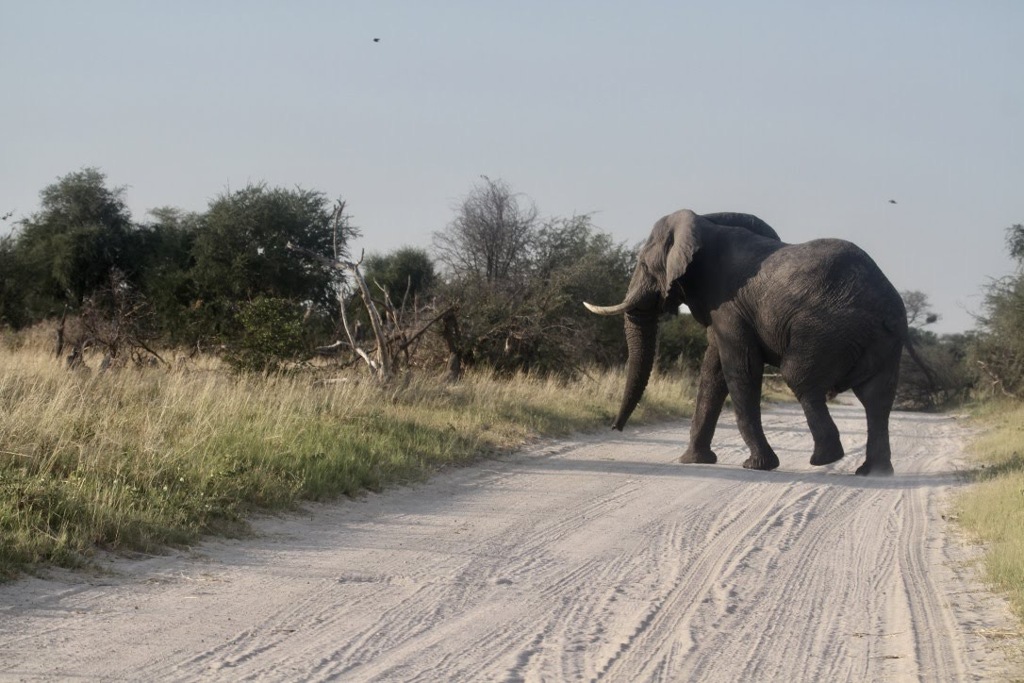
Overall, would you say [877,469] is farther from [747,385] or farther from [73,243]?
[73,243]

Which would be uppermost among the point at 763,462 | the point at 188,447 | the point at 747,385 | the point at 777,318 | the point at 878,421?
the point at 777,318

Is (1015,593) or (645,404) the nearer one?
(1015,593)

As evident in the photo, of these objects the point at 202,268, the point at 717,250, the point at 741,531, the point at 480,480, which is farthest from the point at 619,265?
the point at 741,531

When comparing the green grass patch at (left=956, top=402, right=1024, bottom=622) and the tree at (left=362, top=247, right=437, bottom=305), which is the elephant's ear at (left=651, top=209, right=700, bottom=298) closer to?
the green grass patch at (left=956, top=402, right=1024, bottom=622)

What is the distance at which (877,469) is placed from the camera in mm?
13562

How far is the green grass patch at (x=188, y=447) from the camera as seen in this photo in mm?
7332

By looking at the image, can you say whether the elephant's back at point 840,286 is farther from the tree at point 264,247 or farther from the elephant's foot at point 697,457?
the tree at point 264,247

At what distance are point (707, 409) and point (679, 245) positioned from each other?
2.02 m

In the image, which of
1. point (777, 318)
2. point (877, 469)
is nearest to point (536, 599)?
point (777, 318)

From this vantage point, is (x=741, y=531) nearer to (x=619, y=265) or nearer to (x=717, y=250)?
(x=717, y=250)

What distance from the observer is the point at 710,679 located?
5.25 metres

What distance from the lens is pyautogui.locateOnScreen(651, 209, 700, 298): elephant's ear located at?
14367 millimetres

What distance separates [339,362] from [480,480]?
8258mm

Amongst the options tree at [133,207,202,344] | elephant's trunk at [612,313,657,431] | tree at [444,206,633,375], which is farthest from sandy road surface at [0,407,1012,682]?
tree at [133,207,202,344]
